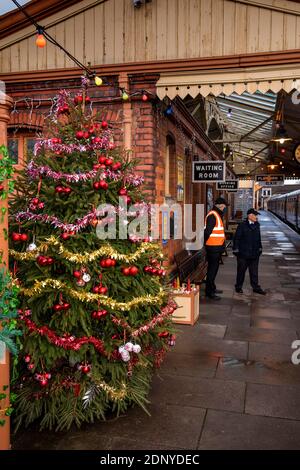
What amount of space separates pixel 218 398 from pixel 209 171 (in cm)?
634

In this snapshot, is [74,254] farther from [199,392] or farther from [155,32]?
[155,32]

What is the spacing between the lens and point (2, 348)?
119 inches

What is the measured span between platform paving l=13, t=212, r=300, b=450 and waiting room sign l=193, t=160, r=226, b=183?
348 cm

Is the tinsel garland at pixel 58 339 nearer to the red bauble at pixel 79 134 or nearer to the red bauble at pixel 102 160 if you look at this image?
the red bauble at pixel 102 160

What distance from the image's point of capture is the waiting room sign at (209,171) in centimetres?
959

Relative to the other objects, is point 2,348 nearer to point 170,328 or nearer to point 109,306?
point 109,306

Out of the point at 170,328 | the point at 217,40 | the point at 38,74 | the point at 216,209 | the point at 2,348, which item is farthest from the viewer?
the point at 216,209

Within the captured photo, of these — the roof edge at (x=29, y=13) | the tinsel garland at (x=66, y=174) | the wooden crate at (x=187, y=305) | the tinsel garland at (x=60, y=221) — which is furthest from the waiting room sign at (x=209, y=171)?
the tinsel garland at (x=60, y=221)

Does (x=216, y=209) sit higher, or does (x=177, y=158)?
(x=177, y=158)

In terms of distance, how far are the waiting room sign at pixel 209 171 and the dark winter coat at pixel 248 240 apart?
1.37 meters

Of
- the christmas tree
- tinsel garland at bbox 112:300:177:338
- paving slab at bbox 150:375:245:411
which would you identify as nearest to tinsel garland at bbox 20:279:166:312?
the christmas tree

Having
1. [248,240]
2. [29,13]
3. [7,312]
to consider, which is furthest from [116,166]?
[248,240]

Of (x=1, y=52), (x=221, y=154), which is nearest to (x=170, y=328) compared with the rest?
(x=1, y=52)
